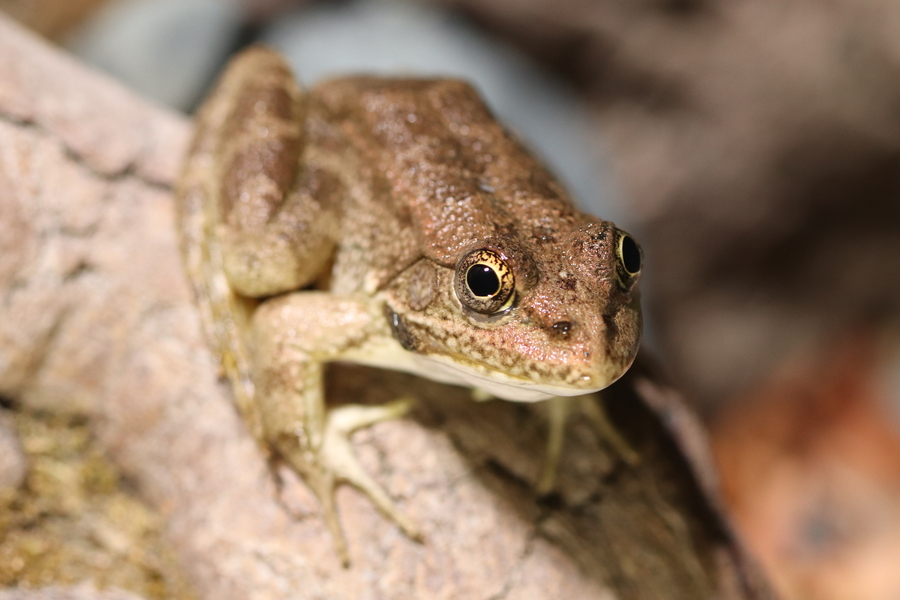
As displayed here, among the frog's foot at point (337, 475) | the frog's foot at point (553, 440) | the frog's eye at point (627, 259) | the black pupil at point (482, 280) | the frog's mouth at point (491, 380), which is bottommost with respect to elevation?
the frog's foot at point (337, 475)

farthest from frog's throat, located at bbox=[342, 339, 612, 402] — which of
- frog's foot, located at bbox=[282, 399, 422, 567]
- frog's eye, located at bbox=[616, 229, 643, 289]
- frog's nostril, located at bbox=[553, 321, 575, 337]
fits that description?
frog's eye, located at bbox=[616, 229, 643, 289]

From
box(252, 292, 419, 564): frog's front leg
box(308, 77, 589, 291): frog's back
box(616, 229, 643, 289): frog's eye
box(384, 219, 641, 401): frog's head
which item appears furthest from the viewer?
box(252, 292, 419, 564): frog's front leg

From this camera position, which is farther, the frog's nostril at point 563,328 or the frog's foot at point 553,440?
the frog's foot at point 553,440

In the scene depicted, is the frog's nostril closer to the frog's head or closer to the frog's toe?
the frog's head

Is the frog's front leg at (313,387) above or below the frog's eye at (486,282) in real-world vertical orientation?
below

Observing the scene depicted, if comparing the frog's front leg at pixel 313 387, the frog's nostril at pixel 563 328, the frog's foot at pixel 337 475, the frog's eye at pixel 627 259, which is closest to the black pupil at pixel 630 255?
the frog's eye at pixel 627 259

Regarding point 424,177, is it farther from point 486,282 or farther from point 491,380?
point 491,380

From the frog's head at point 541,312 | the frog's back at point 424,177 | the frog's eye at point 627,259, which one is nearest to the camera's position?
the frog's head at point 541,312

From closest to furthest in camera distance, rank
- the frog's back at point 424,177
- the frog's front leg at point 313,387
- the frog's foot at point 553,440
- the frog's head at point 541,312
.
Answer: the frog's head at point 541,312
the frog's back at point 424,177
the frog's front leg at point 313,387
the frog's foot at point 553,440

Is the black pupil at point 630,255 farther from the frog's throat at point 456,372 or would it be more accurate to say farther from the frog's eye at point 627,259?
the frog's throat at point 456,372
